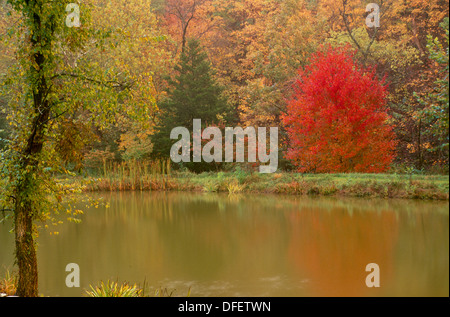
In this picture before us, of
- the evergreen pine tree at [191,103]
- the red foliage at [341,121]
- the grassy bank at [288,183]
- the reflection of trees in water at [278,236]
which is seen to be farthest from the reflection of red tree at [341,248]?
the evergreen pine tree at [191,103]

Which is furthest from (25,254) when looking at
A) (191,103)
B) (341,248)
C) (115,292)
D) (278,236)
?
(191,103)

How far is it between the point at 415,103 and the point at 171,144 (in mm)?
10993

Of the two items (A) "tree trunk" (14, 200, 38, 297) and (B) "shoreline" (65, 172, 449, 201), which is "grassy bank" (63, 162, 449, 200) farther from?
(A) "tree trunk" (14, 200, 38, 297)

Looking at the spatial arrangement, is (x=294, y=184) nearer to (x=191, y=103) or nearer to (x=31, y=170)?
(x=191, y=103)

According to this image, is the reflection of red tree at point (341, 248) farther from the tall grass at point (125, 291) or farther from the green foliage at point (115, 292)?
the green foliage at point (115, 292)

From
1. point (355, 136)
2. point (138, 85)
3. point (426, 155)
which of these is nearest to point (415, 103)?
point (426, 155)

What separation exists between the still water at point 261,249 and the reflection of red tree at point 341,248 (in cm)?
2

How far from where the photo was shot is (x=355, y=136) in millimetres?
15609

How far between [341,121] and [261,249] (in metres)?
7.85

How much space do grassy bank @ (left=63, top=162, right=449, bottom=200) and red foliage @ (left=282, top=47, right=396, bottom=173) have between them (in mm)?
849

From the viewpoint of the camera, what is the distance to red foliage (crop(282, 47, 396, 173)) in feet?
50.6

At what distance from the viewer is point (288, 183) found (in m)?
16.6

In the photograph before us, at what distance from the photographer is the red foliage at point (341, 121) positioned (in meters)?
15.4

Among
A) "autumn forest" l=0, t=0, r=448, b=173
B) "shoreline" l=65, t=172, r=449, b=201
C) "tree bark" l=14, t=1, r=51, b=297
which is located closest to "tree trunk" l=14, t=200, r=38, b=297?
"tree bark" l=14, t=1, r=51, b=297
